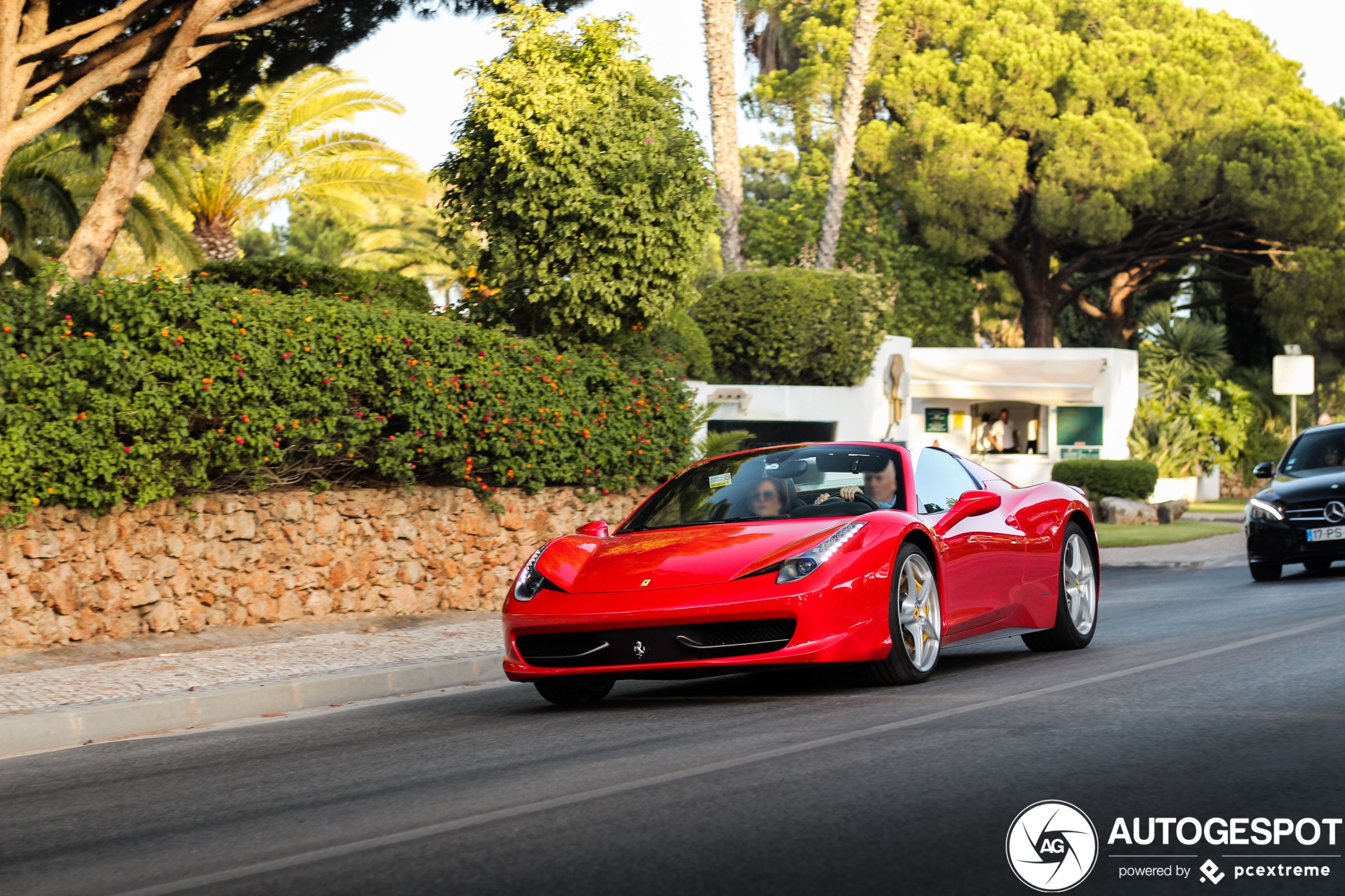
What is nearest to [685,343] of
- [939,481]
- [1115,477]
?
[939,481]

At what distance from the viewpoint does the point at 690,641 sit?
7.29 meters

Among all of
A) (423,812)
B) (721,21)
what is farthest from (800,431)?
(423,812)

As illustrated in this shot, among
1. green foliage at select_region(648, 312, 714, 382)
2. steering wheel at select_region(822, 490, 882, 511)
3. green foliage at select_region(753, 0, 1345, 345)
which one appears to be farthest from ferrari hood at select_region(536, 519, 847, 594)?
green foliage at select_region(753, 0, 1345, 345)

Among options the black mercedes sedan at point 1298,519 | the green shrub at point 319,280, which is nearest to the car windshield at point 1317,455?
the black mercedes sedan at point 1298,519

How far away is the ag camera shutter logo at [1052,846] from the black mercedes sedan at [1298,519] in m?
11.8

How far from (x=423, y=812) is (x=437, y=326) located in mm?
8877

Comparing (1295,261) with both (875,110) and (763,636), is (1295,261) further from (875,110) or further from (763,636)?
(763,636)

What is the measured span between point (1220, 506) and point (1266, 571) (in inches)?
838

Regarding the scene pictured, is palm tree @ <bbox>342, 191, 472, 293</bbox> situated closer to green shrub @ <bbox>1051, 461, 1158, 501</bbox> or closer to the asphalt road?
Answer: green shrub @ <bbox>1051, 461, 1158, 501</bbox>

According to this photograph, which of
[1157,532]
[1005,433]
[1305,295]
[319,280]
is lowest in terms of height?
[1157,532]

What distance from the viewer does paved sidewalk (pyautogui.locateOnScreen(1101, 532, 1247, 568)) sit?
19656mm

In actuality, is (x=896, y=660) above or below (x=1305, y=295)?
below

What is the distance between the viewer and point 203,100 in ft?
58.0

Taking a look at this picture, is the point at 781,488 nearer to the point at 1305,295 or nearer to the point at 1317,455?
the point at 1317,455
